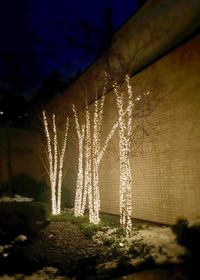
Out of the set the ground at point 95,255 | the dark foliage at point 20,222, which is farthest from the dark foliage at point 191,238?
the dark foliage at point 20,222

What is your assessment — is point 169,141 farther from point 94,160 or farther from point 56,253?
point 56,253

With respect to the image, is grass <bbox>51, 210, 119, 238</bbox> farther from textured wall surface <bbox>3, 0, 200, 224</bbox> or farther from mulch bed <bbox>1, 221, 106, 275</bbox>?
textured wall surface <bbox>3, 0, 200, 224</bbox>

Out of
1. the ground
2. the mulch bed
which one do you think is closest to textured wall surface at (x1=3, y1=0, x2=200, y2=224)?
the ground

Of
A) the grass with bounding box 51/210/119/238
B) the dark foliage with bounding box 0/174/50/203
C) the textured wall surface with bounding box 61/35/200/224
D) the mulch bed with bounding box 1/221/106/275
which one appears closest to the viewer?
the mulch bed with bounding box 1/221/106/275

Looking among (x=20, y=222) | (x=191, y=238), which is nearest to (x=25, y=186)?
(x=20, y=222)

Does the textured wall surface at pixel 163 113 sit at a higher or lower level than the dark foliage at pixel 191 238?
higher

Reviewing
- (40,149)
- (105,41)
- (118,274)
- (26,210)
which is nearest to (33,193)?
(40,149)

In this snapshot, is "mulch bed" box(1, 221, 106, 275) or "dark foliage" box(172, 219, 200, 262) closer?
"dark foliage" box(172, 219, 200, 262)

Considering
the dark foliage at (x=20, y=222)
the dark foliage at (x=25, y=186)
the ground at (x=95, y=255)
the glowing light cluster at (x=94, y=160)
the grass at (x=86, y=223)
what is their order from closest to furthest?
the ground at (x=95, y=255)
the grass at (x=86, y=223)
the dark foliage at (x=20, y=222)
the glowing light cluster at (x=94, y=160)
the dark foliage at (x=25, y=186)

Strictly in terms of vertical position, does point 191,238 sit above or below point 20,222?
below

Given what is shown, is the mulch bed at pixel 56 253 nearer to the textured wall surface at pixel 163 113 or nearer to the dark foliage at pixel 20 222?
the dark foliage at pixel 20 222

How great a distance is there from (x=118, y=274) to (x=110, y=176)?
18.5ft

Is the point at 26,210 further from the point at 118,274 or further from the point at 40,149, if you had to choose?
the point at 40,149

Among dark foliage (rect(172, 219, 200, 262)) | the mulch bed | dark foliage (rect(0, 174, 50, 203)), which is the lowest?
the mulch bed
